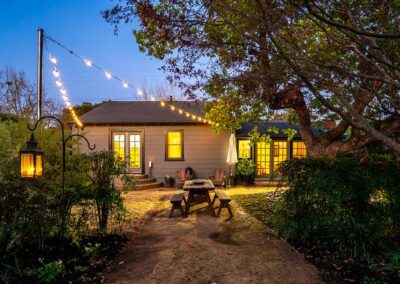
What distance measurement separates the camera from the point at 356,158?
546 centimetres

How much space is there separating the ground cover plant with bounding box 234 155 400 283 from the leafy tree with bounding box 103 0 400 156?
35.1 inches

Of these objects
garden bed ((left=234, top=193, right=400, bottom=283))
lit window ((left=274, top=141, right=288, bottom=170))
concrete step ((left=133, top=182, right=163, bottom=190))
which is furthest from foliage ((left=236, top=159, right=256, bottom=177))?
garden bed ((left=234, top=193, right=400, bottom=283))

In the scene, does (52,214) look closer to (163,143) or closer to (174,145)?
(163,143)

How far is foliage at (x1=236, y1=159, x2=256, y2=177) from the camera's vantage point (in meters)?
15.6

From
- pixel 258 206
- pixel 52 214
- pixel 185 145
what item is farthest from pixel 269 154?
pixel 52 214

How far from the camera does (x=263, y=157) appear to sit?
55.8 ft

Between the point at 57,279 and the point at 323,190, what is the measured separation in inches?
160

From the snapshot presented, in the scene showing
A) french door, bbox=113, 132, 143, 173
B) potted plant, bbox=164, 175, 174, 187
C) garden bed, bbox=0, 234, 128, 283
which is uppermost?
french door, bbox=113, 132, 143, 173

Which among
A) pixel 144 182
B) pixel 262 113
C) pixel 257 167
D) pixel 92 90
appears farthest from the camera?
pixel 92 90

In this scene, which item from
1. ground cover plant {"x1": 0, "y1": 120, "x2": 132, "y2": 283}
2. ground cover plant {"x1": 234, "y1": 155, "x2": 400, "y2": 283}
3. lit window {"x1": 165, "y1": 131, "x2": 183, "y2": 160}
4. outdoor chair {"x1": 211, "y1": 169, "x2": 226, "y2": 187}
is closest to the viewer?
ground cover plant {"x1": 0, "y1": 120, "x2": 132, "y2": 283}

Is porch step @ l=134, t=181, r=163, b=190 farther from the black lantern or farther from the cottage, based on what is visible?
the black lantern

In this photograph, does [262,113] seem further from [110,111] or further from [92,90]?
[92,90]

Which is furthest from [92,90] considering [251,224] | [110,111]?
[251,224]

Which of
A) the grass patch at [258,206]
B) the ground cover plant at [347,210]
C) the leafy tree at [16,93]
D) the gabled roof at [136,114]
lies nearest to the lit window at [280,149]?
the gabled roof at [136,114]
